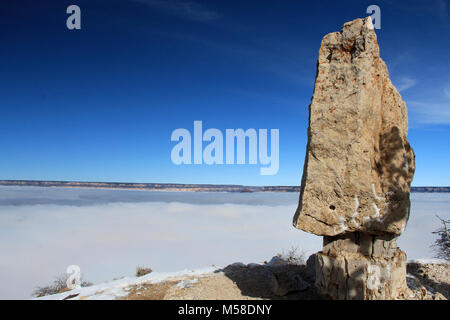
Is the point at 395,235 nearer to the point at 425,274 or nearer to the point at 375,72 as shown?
the point at 375,72

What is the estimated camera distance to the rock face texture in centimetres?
540

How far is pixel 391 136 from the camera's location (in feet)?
18.3

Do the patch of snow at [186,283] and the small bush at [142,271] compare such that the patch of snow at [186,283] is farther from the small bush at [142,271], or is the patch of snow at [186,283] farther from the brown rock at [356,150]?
the small bush at [142,271]

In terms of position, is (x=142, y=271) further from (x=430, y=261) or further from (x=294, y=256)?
(x=430, y=261)

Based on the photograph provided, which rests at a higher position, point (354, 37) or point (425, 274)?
point (354, 37)

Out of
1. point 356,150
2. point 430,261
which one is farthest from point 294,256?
point 356,150

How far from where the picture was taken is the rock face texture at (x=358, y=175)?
17.7 ft

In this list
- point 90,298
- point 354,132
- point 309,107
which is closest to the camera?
point 354,132

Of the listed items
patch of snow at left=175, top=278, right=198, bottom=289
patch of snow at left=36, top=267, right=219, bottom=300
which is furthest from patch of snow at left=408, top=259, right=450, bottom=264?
patch of snow at left=175, top=278, right=198, bottom=289

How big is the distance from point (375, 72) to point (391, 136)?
138cm

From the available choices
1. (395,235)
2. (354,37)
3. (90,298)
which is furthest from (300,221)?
(90,298)

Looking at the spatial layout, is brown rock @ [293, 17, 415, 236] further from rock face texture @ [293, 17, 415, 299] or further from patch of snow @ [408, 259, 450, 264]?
patch of snow @ [408, 259, 450, 264]

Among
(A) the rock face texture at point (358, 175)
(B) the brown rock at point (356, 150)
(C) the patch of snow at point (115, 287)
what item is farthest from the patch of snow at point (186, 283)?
(B) the brown rock at point (356, 150)

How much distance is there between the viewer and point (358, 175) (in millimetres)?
5504
